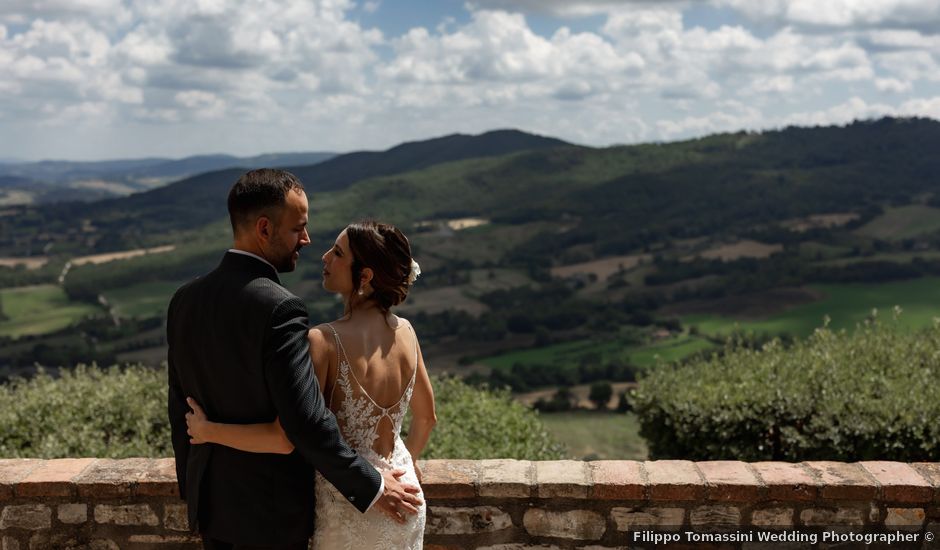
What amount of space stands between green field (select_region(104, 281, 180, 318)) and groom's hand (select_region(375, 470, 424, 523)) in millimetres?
65840

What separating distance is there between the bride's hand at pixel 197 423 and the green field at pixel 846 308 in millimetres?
48507

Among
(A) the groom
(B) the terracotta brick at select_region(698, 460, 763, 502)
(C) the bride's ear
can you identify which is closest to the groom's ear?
(A) the groom

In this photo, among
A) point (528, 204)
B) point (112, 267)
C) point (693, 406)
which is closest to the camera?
point (693, 406)

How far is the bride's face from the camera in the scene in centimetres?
250

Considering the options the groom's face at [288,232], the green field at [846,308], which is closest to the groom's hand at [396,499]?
the groom's face at [288,232]

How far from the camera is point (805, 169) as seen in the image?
117000mm

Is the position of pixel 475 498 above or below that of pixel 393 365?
below

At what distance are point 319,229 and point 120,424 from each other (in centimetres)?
8957

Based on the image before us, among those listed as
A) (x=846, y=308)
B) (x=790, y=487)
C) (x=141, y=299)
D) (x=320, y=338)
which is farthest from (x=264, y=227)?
(x=141, y=299)

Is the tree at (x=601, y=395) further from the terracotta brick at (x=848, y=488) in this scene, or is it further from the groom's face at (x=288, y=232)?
the groom's face at (x=288, y=232)

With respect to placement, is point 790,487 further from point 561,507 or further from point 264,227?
point 264,227

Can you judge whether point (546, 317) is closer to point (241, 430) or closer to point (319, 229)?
point (319, 229)

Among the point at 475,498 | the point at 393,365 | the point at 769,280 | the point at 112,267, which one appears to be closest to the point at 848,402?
the point at 475,498

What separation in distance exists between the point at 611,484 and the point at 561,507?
0.26m
